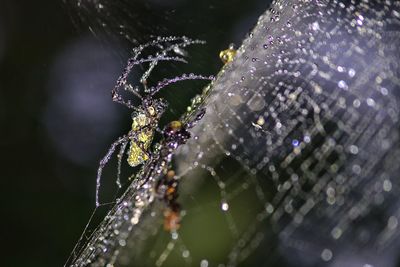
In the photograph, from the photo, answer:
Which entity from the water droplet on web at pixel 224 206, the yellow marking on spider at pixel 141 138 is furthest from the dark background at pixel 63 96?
the yellow marking on spider at pixel 141 138

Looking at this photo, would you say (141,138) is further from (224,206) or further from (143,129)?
(224,206)

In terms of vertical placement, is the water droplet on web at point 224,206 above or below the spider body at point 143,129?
below

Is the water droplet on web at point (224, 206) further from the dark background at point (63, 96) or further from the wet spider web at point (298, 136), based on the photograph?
the dark background at point (63, 96)

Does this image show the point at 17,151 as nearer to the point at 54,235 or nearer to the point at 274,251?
the point at 54,235

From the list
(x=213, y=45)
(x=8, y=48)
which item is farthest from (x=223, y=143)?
(x=8, y=48)

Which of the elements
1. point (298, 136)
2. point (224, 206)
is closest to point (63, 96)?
point (224, 206)
